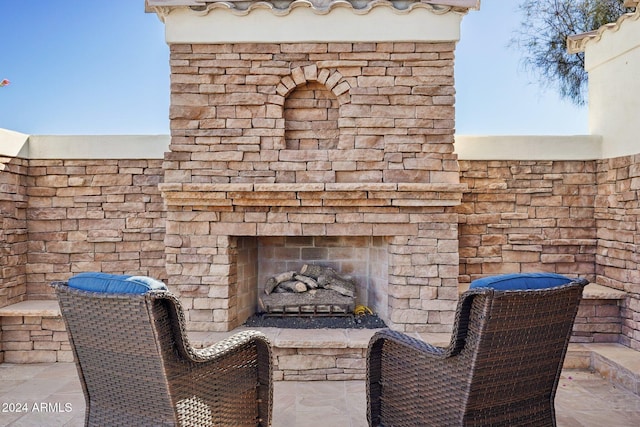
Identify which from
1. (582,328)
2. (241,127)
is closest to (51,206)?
(241,127)

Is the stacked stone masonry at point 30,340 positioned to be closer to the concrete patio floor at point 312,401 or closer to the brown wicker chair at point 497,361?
the concrete patio floor at point 312,401

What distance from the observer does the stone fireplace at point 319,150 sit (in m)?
4.00

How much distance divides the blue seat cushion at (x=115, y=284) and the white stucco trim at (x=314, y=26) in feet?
8.59

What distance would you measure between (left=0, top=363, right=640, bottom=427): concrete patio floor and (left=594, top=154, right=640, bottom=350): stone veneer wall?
2.34 ft

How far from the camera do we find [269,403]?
2.65 meters

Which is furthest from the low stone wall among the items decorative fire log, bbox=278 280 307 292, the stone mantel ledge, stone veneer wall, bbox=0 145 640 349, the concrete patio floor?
decorative fire log, bbox=278 280 307 292

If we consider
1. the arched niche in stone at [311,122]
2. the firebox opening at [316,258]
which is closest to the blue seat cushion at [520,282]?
the arched niche in stone at [311,122]

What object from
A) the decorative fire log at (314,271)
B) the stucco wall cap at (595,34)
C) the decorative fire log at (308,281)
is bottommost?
the decorative fire log at (308,281)

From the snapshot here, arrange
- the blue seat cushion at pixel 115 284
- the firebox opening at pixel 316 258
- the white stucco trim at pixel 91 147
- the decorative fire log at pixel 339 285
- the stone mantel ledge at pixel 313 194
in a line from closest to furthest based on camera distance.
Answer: the blue seat cushion at pixel 115 284 < the stone mantel ledge at pixel 313 194 < the decorative fire log at pixel 339 285 < the white stucco trim at pixel 91 147 < the firebox opening at pixel 316 258

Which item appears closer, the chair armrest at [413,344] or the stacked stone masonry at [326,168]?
the chair armrest at [413,344]

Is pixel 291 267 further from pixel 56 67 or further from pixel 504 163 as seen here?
pixel 56 67

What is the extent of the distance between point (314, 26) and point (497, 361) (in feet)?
10.3

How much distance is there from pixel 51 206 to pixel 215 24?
246 centimetres

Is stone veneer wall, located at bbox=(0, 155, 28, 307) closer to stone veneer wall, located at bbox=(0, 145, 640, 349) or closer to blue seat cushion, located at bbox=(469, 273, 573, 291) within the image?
stone veneer wall, located at bbox=(0, 145, 640, 349)
